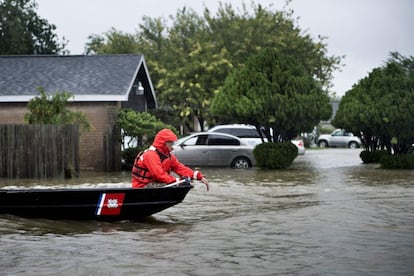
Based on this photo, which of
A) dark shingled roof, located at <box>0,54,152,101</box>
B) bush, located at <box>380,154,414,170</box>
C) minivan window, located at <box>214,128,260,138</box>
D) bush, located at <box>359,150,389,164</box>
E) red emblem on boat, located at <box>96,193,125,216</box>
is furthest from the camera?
minivan window, located at <box>214,128,260,138</box>

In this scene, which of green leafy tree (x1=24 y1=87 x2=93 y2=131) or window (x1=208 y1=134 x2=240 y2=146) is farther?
window (x1=208 y1=134 x2=240 y2=146)

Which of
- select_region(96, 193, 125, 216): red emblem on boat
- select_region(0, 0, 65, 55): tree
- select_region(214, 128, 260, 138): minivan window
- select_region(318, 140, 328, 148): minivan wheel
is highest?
select_region(0, 0, 65, 55): tree

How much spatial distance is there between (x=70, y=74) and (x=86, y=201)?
19.3m

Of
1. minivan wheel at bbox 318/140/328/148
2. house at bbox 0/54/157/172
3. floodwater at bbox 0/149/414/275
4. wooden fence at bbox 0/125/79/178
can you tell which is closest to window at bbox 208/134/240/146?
house at bbox 0/54/157/172

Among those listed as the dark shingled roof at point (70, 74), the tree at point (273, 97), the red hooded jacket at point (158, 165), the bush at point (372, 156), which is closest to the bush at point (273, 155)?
the tree at point (273, 97)

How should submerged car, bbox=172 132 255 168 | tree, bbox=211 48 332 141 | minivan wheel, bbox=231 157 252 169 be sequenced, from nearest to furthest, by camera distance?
1. tree, bbox=211 48 332 141
2. submerged car, bbox=172 132 255 168
3. minivan wheel, bbox=231 157 252 169

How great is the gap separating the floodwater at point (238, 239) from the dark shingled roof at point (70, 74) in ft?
38.3

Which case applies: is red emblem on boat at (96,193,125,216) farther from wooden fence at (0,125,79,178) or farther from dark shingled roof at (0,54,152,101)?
dark shingled roof at (0,54,152,101)

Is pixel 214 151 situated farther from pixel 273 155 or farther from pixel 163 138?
pixel 163 138

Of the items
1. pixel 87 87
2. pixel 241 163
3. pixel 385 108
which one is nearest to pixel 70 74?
pixel 87 87

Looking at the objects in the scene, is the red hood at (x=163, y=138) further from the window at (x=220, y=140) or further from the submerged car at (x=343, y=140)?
the submerged car at (x=343, y=140)

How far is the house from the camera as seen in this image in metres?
31.0

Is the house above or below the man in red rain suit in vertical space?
above

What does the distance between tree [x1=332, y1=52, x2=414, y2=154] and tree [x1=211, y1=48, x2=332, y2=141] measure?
1468 millimetres
